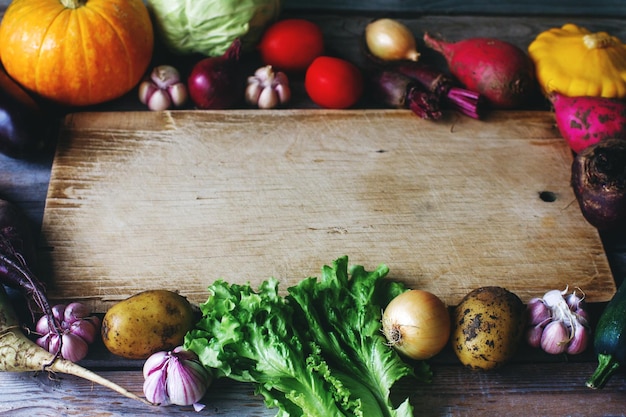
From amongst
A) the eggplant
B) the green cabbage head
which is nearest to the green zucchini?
the green cabbage head

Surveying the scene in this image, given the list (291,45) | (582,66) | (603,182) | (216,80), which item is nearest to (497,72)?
(582,66)

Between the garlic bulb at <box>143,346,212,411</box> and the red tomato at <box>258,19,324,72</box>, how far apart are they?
1005mm

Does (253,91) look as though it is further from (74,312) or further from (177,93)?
(74,312)

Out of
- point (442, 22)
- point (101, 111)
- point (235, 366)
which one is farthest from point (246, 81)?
point (235, 366)

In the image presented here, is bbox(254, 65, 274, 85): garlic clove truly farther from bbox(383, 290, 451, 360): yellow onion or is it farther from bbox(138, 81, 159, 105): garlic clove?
bbox(383, 290, 451, 360): yellow onion

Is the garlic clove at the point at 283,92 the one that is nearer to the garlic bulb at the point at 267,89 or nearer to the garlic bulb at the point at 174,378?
the garlic bulb at the point at 267,89

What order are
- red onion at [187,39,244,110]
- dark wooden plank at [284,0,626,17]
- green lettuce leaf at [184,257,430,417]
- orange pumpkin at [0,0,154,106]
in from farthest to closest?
dark wooden plank at [284,0,626,17], red onion at [187,39,244,110], orange pumpkin at [0,0,154,106], green lettuce leaf at [184,257,430,417]

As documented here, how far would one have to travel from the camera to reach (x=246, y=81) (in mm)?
2047

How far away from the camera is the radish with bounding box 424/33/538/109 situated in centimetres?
200

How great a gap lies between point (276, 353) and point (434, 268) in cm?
52

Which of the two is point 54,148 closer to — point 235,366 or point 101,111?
point 101,111

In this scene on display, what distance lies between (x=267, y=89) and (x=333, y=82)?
0.67 feet

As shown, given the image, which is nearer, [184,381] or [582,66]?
[184,381]

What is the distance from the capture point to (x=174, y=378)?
1.45m
